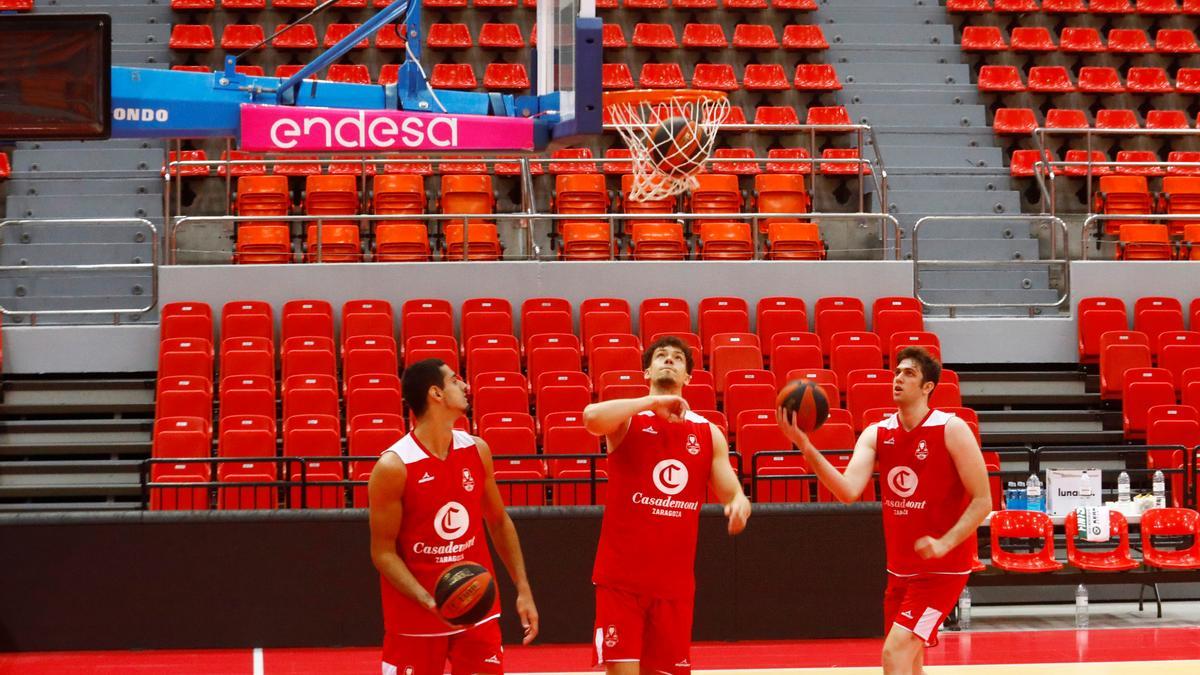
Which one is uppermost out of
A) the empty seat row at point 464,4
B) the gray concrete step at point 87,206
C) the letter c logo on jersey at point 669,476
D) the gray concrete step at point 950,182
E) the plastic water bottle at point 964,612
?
the empty seat row at point 464,4

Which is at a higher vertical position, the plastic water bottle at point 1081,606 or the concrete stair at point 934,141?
the concrete stair at point 934,141

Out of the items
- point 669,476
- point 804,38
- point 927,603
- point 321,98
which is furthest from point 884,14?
point 669,476

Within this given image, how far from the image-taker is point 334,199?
1489 centimetres

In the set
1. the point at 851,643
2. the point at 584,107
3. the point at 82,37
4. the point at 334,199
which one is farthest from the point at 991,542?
the point at 334,199

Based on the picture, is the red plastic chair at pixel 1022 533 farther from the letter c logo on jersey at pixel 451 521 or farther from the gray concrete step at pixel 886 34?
the gray concrete step at pixel 886 34

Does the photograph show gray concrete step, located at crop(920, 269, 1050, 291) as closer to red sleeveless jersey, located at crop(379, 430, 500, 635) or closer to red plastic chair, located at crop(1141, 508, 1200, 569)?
red plastic chair, located at crop(1141, 508, 1200, 569)

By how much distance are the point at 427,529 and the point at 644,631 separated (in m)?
1.06

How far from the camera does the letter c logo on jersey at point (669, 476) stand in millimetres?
5578

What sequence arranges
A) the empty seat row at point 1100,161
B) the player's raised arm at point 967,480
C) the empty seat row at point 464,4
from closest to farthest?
1. the player's raised arm at point 967,480
2. the empty seat row at point 1100,161
3. the empty seat row at point 464,4

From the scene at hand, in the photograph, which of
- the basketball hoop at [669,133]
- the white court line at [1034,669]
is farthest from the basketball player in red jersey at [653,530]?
the white court line at [1034,669]

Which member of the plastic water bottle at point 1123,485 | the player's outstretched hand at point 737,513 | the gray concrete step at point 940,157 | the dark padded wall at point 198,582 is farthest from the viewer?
the gray concrete step at point 940,157

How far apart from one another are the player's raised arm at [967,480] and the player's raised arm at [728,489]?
33.3 inches

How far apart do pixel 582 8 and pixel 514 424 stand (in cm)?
513

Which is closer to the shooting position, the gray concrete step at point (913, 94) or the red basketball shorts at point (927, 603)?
the red basketball shorts at point (927, 603)
